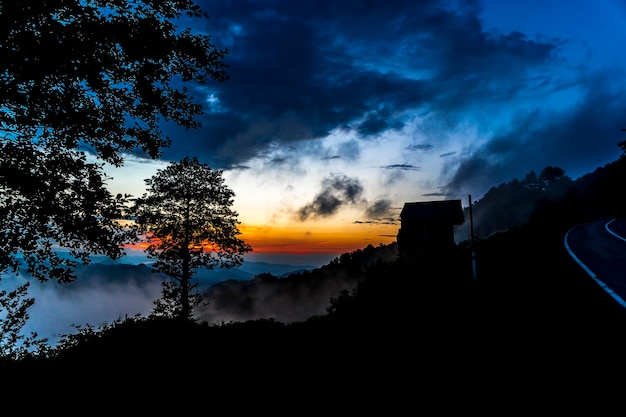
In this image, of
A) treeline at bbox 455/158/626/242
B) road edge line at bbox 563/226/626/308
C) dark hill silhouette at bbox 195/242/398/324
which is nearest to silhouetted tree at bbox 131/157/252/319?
road edge line at bbox 563/226/626/308

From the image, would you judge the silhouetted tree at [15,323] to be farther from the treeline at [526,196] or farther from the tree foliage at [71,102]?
the treeline at [526,196]

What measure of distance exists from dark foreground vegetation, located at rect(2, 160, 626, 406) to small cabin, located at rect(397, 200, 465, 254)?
19531 millimetres

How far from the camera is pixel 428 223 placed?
31719 millimetres

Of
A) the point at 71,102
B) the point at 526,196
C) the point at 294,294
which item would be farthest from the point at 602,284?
the point at 294,294

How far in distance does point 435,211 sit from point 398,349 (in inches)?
1072

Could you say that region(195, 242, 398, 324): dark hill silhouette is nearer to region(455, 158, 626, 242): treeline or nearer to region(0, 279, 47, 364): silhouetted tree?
region(455, 158, 626, 242): treeline

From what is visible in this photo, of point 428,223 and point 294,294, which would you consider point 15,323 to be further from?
point 294,294

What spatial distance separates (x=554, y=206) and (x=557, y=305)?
218 ft

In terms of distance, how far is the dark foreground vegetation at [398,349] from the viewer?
568 centimetres

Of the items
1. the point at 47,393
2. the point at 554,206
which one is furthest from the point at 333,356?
the point at 554,206

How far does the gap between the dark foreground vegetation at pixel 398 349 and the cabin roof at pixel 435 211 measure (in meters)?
19.8

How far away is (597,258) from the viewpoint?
16.6 metres

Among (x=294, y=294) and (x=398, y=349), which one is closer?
(x=398, y=349)

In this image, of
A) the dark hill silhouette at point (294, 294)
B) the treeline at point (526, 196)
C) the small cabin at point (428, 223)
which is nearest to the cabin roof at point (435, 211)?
the small cabin at point (428, 223)
